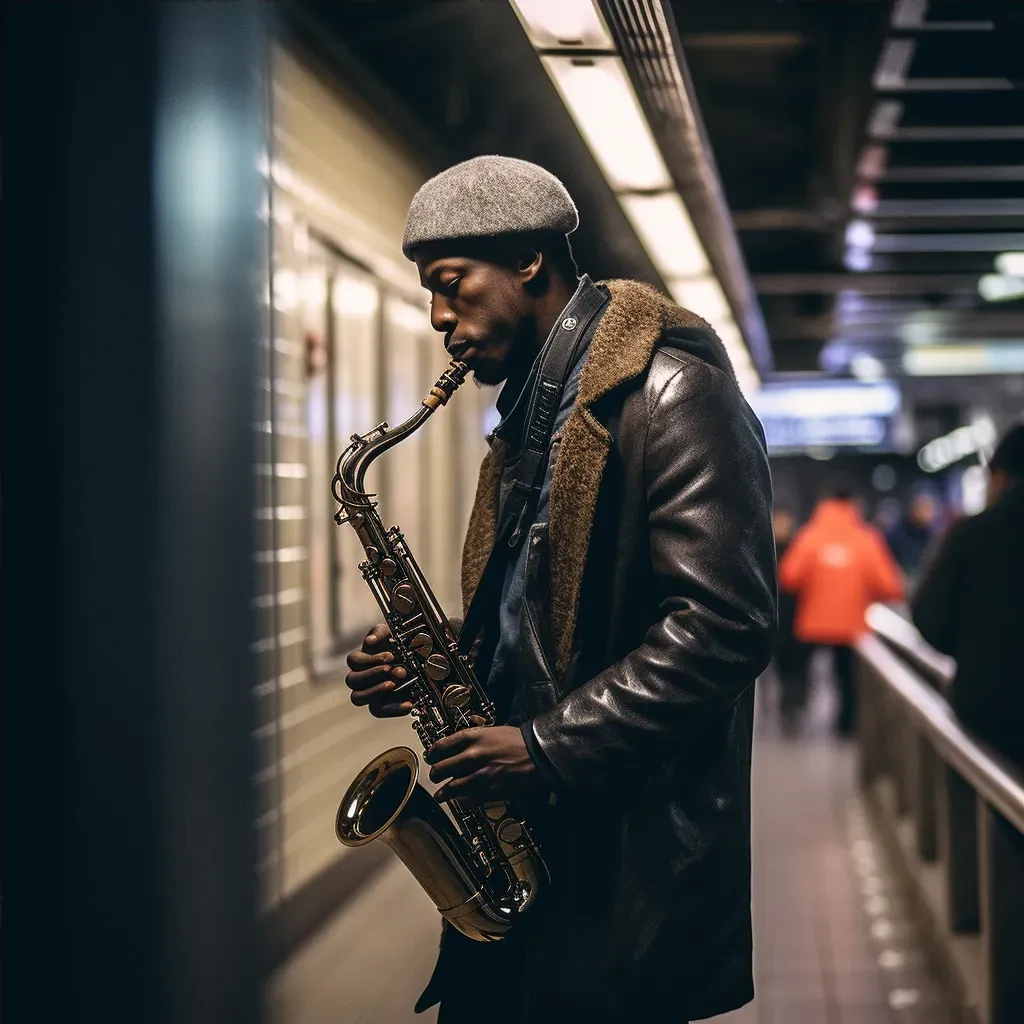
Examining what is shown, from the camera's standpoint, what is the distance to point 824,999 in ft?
15.2

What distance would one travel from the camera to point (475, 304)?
1.92m

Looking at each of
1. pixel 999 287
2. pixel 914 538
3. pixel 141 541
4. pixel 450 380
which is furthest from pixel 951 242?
pixel 914 538

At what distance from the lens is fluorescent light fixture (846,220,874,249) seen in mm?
7578

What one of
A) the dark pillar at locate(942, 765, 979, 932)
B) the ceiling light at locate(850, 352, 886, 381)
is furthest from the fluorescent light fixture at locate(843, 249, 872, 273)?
the ceiling light at locate(850, 352, 886, 381)

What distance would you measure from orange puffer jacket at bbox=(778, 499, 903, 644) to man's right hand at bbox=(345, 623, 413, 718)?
800cm

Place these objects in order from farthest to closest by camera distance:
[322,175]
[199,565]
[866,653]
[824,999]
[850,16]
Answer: [866,653]
[322,175]
[850,16]
[824,999]
[199,565]

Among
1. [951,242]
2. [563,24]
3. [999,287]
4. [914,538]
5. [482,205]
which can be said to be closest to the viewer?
[482,205]

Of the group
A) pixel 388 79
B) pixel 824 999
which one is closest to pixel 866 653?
pixel 824 999

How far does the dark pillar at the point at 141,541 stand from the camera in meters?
2.56

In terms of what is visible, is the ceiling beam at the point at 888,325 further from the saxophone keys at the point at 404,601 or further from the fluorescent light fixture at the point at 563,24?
the saxophone keys at the point at 404,601

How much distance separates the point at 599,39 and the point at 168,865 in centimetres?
176

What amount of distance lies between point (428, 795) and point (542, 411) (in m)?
0.62

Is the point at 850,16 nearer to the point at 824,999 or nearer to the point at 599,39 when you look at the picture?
the point at 599,39

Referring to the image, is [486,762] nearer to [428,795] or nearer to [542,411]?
[428,795]
